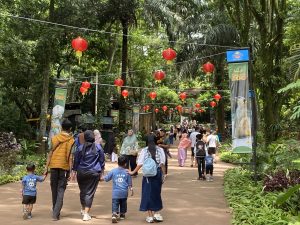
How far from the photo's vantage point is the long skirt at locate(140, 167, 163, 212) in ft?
24.1

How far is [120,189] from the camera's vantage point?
7375 millimetres

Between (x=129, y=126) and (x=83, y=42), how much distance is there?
1780 cm

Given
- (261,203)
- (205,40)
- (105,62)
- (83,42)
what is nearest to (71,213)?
(261,203)

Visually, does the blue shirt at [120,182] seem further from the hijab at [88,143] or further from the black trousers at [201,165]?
the black trousers at [201,165]

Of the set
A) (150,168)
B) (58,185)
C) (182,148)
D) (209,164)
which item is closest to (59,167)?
(58,185)

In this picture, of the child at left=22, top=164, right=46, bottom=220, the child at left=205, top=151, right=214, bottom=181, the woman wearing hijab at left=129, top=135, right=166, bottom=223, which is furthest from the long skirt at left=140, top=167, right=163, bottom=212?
the child at left=205, top=151, right=214, bottom=181

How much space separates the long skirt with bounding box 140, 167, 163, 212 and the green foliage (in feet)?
4.32

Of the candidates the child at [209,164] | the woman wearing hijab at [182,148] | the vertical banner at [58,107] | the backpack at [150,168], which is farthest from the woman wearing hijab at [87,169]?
the woman wearing hijab at [182,148]

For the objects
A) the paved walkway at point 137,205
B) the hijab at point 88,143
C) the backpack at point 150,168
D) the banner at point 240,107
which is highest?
the banner at point 240,107

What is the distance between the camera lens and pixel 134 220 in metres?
7.55

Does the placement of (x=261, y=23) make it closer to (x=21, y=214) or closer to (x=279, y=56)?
(x=279, y=56)

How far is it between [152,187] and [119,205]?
0.68 meters

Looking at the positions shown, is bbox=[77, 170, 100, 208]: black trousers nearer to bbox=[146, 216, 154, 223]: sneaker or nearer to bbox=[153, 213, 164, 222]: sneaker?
bbox=[146, 216, 154, 223]: sneaker

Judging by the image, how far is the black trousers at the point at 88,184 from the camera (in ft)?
24.4
